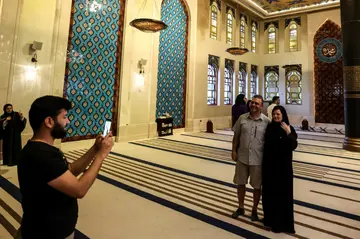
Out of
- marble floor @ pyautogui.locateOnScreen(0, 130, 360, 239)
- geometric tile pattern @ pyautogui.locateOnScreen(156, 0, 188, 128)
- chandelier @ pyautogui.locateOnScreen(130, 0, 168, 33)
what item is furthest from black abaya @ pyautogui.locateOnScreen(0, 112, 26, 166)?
geometric tile pattern @ pyautogui.locateOnScreen(156, 0, 188, 128)

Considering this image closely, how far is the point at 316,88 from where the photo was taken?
12.9 m

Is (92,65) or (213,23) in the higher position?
(213,23)

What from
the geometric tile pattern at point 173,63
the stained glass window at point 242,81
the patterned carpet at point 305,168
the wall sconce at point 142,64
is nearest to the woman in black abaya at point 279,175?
the patterned carpet at point 305,168

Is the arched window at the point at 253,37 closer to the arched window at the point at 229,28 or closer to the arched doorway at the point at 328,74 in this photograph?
the arched window at the point at 229,28

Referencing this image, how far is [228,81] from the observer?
12562 millimetres

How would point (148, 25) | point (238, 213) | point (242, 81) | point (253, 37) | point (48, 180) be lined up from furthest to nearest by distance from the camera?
point (253, 37), point (242, 81), point (148, 25), point (238, 213), point (48, 180)

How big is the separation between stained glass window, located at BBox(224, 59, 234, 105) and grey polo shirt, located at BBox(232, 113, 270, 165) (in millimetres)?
9976

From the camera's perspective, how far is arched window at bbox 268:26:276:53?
47.2 feet

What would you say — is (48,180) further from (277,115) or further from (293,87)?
(293,87)

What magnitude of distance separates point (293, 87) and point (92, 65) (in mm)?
11408

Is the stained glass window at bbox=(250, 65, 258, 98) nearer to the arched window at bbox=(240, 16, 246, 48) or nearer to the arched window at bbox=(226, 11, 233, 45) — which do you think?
the arched window at bbox=(240, 16, 246, 48)

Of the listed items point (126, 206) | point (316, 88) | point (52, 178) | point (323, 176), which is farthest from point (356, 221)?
point (316, 88)

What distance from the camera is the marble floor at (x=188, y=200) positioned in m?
2.26

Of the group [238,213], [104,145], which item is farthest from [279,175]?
[104,145]
